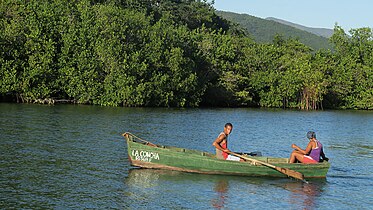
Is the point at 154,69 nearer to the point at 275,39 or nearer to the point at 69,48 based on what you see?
the point at 69,48

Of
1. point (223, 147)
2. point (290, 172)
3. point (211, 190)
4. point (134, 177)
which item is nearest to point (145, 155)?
point (134, 177)

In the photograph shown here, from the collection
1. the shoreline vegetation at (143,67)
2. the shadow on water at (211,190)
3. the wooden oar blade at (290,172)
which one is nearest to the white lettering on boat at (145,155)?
the shadow on water at (211,190)

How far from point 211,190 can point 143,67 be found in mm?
44028

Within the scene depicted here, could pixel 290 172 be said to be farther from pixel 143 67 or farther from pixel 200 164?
pixel 143 67

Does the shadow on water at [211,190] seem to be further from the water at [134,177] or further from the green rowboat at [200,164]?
the green rowboat at [200,164]

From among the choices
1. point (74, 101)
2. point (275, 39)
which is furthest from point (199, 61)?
Answer: point (275, 39)

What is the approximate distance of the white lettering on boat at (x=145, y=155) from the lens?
75.4 ft

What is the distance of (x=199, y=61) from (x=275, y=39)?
40.6 meters

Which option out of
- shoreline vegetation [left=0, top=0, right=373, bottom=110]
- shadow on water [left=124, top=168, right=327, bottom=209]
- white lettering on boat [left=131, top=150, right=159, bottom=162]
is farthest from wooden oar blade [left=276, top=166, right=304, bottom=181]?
shoreline vegetation [left=0, top=0, right=373, bottom=110]

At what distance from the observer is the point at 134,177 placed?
22.2 metres

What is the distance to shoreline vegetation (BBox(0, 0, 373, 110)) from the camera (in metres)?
60.2

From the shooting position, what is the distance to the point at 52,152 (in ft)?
87.9

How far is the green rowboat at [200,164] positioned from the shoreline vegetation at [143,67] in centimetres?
3775

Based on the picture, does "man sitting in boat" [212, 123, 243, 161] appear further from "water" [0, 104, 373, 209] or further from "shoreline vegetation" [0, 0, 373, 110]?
"shoreline vegetation" [0, 0, 373, 110]
